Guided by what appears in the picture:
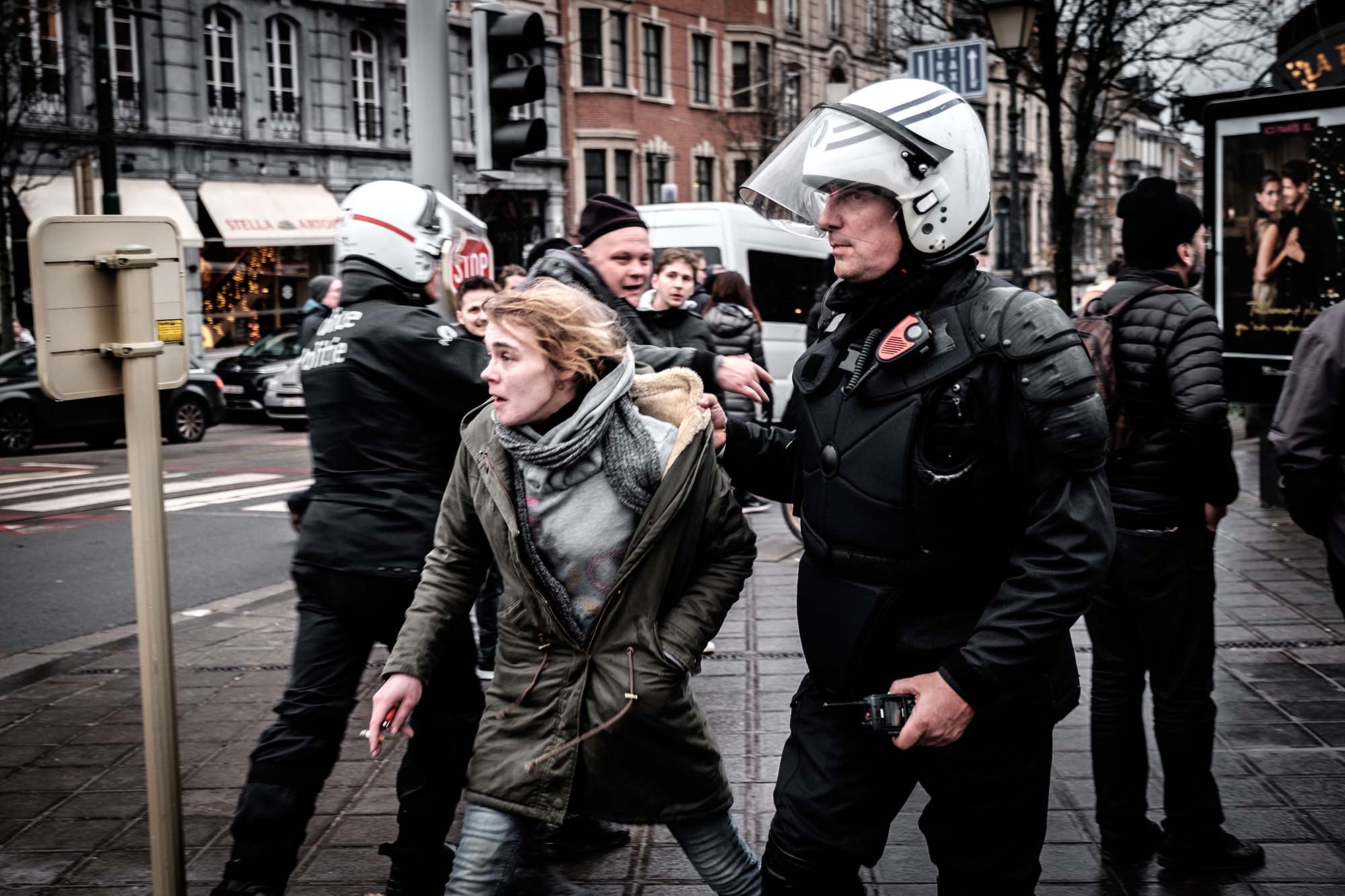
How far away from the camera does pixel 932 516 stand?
2.44 m

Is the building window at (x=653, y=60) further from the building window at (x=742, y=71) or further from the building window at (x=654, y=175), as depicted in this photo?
the building window at (x=742, y=71)

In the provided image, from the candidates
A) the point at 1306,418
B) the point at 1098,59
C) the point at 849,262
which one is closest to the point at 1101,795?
the point at 1306,418

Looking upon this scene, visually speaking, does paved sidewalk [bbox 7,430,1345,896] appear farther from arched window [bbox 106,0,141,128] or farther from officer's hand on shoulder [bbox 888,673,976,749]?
arched window [bbox 106,0,141,128]

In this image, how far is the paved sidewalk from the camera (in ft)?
12.9

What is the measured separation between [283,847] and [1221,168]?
808 cm

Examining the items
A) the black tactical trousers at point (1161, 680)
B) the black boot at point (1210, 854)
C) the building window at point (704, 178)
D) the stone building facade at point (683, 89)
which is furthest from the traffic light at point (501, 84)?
the building window at point (704, 178)

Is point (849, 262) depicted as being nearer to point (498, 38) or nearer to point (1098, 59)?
point (498, 38)

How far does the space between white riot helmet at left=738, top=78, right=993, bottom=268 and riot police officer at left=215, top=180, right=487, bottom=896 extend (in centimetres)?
137

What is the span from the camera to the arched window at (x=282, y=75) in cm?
3125

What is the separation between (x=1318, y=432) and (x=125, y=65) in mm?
29064

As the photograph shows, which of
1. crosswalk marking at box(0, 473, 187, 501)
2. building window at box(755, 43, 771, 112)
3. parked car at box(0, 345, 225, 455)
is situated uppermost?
building window at box(755, 43, 771, 112)

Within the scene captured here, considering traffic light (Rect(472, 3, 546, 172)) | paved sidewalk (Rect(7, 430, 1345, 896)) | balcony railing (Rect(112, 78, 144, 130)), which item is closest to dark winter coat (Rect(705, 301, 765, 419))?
paved sidewalk (Rect(7, 430, 1345, 896))

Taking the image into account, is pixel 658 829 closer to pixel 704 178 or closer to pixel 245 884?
pixel 245 884

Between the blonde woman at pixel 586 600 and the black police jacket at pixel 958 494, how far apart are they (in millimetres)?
378
